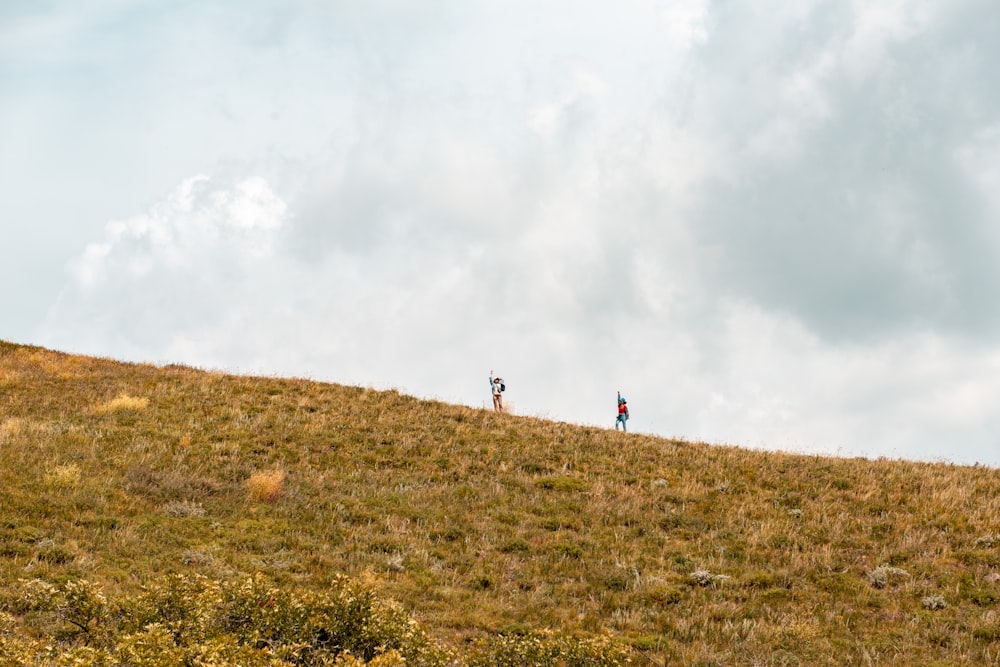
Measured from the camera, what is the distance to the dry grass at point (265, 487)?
19.5m

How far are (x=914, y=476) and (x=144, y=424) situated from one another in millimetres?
23426

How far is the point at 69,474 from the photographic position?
18750 mm

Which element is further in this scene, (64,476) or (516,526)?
(516,526)

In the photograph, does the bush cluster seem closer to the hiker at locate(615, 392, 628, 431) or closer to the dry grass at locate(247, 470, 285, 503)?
the dry grass at locate(247, 470, 285, 503)

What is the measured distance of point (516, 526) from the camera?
758 inches

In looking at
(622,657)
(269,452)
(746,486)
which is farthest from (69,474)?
(746,486)

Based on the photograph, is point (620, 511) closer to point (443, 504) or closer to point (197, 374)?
point (443, 504)

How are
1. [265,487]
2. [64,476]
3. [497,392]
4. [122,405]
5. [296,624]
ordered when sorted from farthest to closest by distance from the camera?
[497,392], [122,405], [265,487], [64,476], [296,624]

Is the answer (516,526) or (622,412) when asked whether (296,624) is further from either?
(622,412)

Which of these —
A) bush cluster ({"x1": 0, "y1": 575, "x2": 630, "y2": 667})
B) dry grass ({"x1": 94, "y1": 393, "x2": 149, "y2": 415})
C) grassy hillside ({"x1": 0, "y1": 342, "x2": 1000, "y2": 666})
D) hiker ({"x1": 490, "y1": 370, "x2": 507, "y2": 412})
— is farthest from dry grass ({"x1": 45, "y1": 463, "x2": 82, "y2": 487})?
hiker ({"x1": 490, "y1": 370, "x2": 507, "y2": 412})

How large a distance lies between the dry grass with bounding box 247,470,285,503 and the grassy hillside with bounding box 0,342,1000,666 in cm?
7

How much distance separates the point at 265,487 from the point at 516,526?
6.33 meters

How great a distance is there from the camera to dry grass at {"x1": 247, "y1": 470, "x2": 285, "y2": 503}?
768 inches

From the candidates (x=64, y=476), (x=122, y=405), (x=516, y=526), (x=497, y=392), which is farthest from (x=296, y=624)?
(x=497, y=392)
